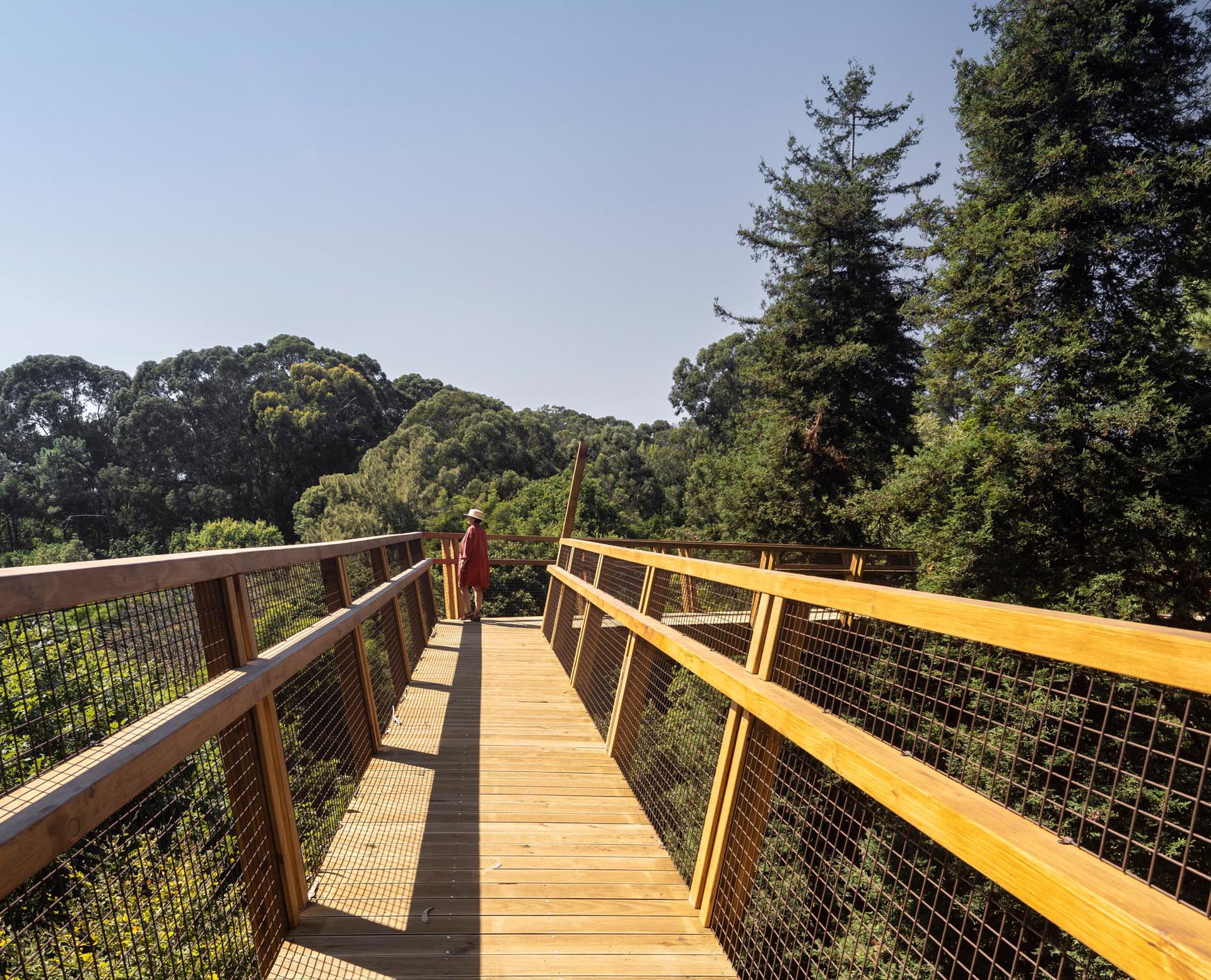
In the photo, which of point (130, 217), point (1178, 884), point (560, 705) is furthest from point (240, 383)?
point (1178, 884)

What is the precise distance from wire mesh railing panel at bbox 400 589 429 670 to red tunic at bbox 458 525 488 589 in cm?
147

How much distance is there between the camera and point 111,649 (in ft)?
6.13

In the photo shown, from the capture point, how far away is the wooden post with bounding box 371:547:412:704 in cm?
559

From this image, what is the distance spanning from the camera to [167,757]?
1672 millimetres

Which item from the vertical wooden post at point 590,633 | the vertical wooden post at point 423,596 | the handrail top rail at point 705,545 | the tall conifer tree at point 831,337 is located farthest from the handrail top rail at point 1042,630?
the tall conifer tree at point 831,337

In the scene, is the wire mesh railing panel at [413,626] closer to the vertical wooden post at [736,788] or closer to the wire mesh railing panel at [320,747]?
the wire mesh railing panel at [320,747]

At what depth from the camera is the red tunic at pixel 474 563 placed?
10047 millimetres

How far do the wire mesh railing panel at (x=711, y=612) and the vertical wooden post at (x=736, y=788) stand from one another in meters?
0.96

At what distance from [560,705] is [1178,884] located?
5.29 m

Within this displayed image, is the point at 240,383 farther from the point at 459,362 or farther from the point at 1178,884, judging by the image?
the point at 1178,884

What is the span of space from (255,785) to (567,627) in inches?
241

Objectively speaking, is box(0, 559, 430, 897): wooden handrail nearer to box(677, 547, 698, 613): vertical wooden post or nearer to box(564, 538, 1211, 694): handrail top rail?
box(564, 538, 1211, 694): handrail top rail

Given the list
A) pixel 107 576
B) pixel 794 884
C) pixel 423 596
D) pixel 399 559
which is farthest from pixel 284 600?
pixel 423 596

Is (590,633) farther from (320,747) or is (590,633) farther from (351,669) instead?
(320,747)
